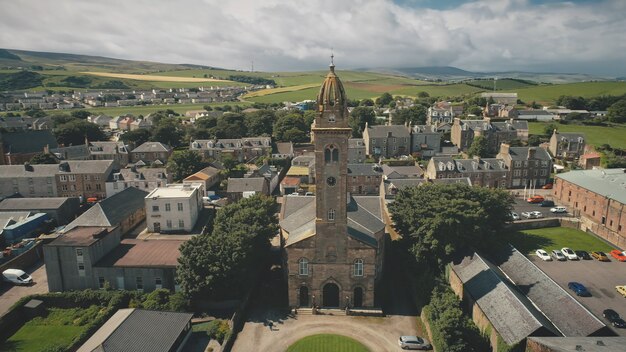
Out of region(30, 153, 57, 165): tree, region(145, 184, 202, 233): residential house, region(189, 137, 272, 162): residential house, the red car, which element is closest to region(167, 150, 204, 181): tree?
region(189, 137, 272, 162): residential house

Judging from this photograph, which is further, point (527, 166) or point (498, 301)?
point (527, 166)

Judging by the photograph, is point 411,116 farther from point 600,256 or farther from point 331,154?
point 331,154

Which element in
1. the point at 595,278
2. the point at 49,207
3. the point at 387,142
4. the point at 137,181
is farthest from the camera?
the point at 387,142

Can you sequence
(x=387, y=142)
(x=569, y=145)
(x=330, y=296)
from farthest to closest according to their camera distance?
(x=387, y=142), (x=569, y=145), (x=330, y=296)

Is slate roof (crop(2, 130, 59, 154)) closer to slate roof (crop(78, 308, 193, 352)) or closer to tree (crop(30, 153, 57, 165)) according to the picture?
tree (crop(30, 153, 57, 165))

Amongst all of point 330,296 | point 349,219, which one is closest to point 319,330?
point 330,296

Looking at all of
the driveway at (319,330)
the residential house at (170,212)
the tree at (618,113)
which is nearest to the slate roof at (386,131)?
the residential house at (170,212)

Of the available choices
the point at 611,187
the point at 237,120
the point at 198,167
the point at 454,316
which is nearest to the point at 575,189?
the point at 611,187
